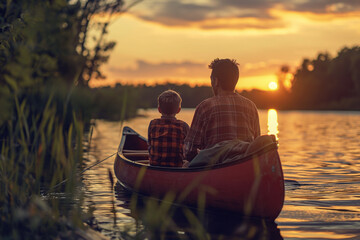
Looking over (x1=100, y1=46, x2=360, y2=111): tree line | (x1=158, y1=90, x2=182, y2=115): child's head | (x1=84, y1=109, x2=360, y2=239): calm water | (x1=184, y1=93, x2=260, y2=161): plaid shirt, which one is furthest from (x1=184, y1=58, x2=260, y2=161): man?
(x1=100, y1=46, x2=360, y2=111): tree line

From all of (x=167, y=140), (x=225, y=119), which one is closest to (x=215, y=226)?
(x=225, y=119)

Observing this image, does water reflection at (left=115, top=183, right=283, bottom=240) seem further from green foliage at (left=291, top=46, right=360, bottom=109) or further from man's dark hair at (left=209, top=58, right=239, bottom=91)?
green foliage at (left=291, top=46, right=360, bottom=109)

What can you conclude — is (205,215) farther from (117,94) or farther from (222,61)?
(117,94)

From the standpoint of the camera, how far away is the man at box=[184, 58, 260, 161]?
18.8 feet

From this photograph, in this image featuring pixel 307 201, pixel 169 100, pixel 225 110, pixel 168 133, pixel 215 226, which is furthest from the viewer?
pixel 307 201

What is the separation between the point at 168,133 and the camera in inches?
267

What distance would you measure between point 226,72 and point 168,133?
58.9 inches

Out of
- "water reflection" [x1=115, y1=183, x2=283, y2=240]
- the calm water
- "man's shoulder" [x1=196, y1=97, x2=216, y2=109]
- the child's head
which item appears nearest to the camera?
"water reflection" [x1=115, y1=183, x2=283, y2=240]

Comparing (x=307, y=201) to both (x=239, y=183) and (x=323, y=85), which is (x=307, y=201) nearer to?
(x=239, y=183)

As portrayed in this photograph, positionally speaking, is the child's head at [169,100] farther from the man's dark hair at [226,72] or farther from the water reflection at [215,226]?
the water reflection at [215,226]

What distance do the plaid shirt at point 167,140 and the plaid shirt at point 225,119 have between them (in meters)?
0.81

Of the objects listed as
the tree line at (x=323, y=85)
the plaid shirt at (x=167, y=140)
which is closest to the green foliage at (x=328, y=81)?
the tree line at (x=323, y=85)

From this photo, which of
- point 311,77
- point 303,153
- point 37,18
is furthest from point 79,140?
point 311,77

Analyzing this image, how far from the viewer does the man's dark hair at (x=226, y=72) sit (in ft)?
18.7
